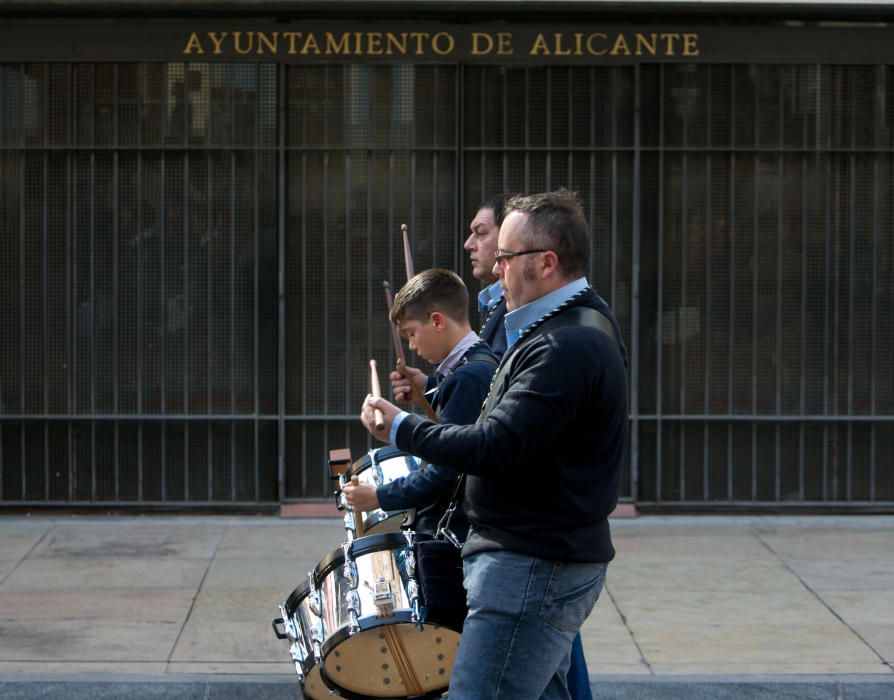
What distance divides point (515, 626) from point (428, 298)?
53.3 inches

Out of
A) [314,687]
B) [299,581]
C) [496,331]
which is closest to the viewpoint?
[314,687]

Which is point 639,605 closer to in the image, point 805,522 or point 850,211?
point 805,522

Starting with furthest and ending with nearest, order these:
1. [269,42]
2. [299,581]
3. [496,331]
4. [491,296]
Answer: [269,42], [299,581], [491,296], [496,331]

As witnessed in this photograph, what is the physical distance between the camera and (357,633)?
4.02m

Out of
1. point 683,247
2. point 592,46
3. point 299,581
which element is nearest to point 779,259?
point 683,247

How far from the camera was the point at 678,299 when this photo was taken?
8938 mm

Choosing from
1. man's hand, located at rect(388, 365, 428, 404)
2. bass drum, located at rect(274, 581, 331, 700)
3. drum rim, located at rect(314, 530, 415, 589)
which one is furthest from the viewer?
man's hand, located at rect(388, 365, 428, 404)

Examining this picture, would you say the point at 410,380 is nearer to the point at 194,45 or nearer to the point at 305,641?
the point at 305,641

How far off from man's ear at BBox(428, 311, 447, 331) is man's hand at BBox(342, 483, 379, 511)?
745 mm

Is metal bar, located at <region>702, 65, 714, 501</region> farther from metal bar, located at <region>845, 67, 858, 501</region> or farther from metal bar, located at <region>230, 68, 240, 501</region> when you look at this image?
metal bar, located at <region>230, 68, 240, 501</region>

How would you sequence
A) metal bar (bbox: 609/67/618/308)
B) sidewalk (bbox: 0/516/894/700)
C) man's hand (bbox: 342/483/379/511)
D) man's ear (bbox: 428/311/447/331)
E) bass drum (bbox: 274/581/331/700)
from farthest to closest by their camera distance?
metal bar (bbox: 609/67/618/308)
sidewalk (bbox: 0/516/894/700)
man's ear (bbox: 428/311/447/331)
bass drum (bbox: 274/581/331/700)
man's hand (bbox: 342/483/379/511)

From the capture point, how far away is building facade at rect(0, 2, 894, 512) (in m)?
8.79

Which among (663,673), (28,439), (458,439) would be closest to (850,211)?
(663,673)

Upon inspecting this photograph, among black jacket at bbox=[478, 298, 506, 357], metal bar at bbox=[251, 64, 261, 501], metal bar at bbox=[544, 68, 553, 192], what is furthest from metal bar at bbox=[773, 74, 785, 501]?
black jacket at bbox=[478, 298, 506, 357]
